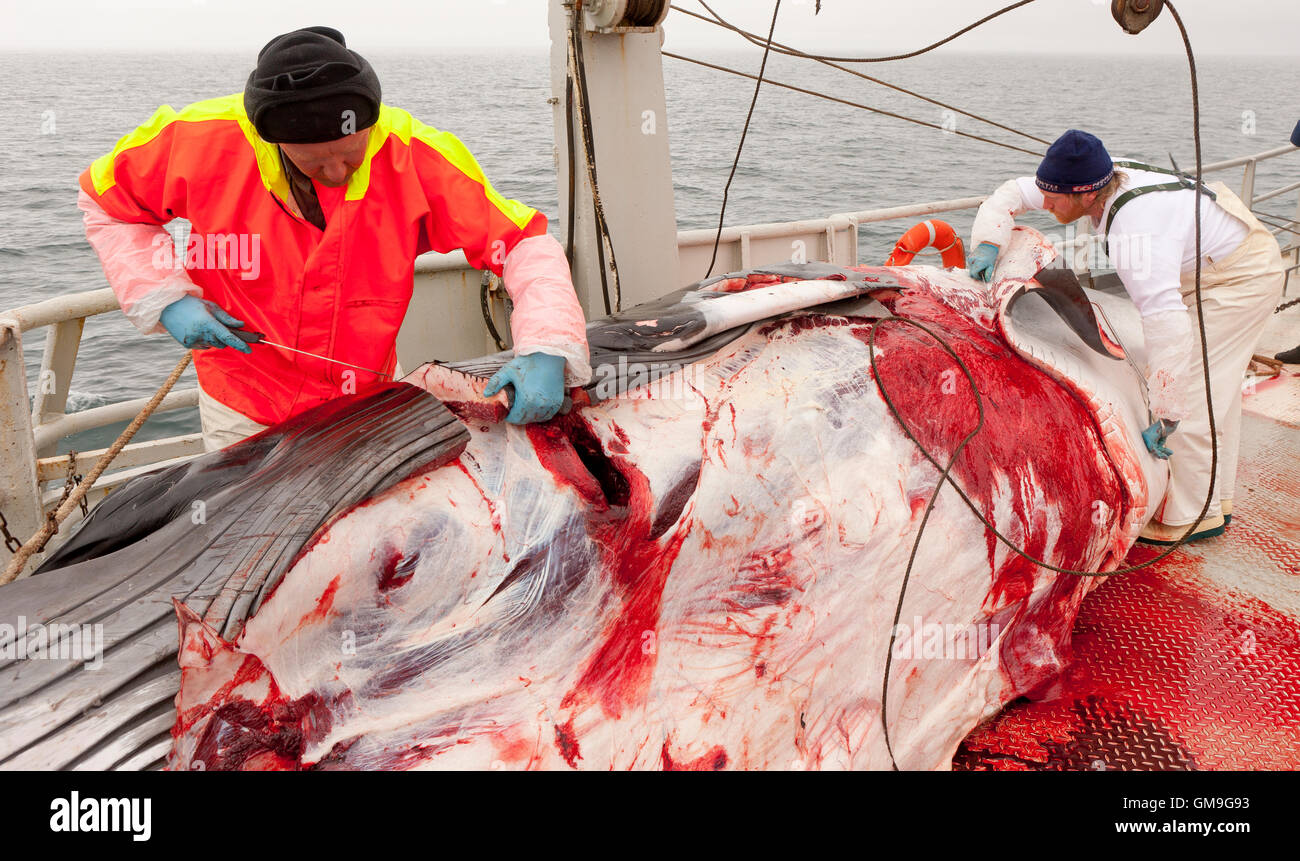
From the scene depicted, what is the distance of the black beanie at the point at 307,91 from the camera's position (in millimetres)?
2359

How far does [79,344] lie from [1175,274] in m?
4.50

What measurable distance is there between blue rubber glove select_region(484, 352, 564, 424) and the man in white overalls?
82.0 inches

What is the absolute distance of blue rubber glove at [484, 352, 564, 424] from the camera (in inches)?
95.6

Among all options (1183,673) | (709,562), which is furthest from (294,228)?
(1183,673)

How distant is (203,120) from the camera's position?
2.62 m

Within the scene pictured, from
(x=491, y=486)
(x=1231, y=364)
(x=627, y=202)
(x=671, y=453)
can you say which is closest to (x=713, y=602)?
(x=671, y=453)

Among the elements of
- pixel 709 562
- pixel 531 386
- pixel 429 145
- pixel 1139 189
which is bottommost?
pixel 709 562

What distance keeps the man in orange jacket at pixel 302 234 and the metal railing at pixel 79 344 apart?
2.54ft

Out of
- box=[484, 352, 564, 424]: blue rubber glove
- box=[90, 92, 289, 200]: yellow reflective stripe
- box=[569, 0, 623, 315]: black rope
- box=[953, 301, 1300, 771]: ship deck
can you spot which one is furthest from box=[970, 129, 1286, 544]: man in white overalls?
box=[90, 92, 289, 200]: yellow reflective stripe

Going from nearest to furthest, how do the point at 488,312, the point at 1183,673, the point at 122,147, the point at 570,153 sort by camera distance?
the point at 122,147 → the point at 1183,673 → the point at 570,153 → the point at 488,312

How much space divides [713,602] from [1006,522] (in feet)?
3.41

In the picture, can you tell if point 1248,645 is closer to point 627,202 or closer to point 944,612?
point 944,612

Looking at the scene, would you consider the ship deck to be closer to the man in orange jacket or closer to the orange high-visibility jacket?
the man in orange jacket

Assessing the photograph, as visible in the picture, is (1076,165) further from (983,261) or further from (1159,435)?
(1159,435)
